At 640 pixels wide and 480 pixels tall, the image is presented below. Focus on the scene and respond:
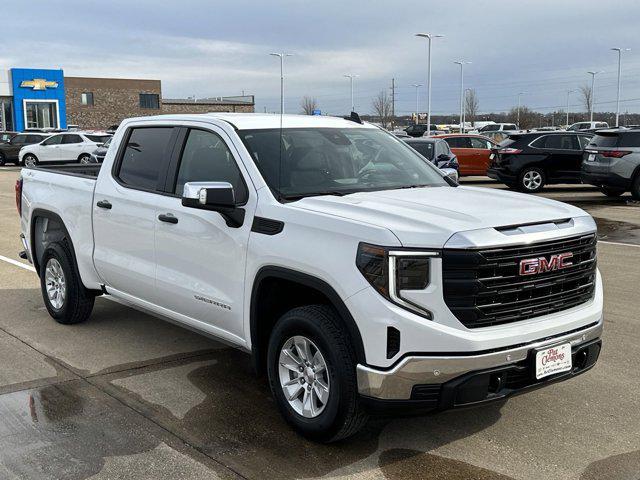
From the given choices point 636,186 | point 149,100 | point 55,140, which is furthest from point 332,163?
point 149,100

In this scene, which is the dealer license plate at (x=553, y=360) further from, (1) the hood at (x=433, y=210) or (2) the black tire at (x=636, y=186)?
(2) the black tire at (x=636, y=186)

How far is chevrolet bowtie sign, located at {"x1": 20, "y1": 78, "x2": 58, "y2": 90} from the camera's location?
195ft

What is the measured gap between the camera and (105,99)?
3019 inches

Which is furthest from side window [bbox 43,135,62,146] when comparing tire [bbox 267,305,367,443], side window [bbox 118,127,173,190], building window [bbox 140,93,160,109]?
building window [bbox 140,93,160,109]

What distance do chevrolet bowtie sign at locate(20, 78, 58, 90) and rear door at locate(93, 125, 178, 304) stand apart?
59.3 m

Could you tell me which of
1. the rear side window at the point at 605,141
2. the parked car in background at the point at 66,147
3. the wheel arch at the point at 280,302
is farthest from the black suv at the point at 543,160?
the parked car in background at the point at 66,147

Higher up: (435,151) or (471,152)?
(435,151)

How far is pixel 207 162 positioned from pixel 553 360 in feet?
8.37

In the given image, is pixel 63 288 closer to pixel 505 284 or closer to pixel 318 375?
pixel 318 375

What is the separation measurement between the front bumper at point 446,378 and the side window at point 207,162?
1.58m

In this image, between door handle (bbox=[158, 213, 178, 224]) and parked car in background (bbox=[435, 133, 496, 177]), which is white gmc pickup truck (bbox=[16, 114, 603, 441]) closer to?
door handle (bbox=[158, 213, 178, 224])

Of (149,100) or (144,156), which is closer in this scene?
(144,156)

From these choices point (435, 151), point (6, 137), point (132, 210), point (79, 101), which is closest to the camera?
point (132, 210)

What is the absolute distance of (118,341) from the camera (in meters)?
6.04
